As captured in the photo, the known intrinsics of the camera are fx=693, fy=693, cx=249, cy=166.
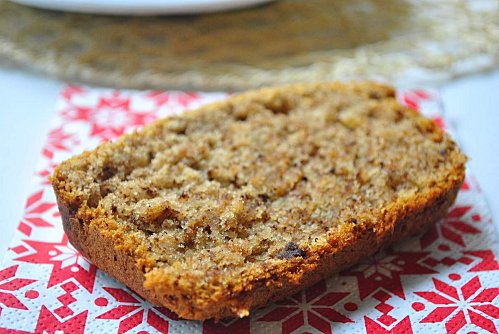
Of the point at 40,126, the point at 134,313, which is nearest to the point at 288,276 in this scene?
the point at 134,313

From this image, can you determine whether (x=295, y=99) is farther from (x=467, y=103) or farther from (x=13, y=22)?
(x=13, y=22)

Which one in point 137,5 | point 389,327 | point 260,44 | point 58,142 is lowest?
point 389,327

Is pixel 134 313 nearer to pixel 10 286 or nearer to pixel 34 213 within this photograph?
pixel 10 286

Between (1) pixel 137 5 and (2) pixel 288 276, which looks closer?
(2) pixel 288 276

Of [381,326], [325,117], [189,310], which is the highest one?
[325,117]

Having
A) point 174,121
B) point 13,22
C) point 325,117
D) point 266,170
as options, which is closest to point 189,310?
point 266,170

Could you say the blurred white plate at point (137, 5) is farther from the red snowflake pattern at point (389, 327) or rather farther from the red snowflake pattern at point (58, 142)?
the red snowflake pattern at point (389, 327)

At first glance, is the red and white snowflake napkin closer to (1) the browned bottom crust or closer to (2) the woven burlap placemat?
(1) the browned bottom crust
